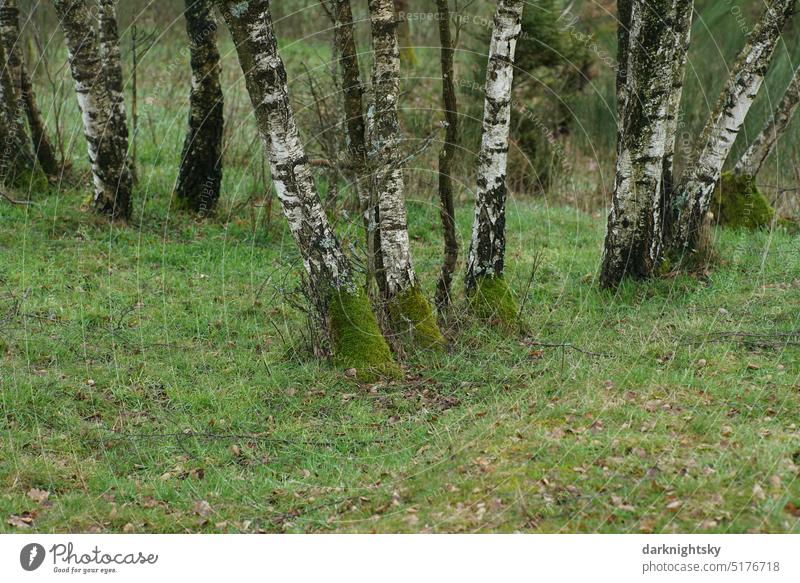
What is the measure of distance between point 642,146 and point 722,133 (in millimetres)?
1322

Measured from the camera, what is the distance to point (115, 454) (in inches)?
276

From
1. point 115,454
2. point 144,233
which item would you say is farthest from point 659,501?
point 144,233

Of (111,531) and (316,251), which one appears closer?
(111,531)

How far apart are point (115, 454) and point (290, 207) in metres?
2.63

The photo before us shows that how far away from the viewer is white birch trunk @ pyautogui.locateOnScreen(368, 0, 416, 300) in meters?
8.27

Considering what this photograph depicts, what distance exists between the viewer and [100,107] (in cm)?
1205

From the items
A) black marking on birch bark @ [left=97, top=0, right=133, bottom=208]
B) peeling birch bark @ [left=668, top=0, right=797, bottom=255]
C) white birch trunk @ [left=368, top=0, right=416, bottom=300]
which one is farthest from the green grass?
black marking on birch bark @ [left=97, top=0, right=133, bottom=208]

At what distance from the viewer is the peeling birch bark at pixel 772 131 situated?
1204 centimetres

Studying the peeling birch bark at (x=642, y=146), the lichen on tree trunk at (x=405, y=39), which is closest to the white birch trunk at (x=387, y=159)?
the peeling birch bark at (x=642, y=146)

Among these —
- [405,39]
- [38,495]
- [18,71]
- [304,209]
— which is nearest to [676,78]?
[304,209]

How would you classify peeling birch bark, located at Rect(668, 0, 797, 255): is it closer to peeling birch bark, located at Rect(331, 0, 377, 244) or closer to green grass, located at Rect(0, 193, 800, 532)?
green grass, located at Rect(0, 193, 800, 532)

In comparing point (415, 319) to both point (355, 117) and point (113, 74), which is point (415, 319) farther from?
point (113, 74)

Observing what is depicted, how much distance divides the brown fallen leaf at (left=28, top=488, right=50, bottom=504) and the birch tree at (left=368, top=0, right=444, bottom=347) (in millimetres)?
3626

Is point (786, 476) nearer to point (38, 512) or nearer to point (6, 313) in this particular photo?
point (38, 512)
